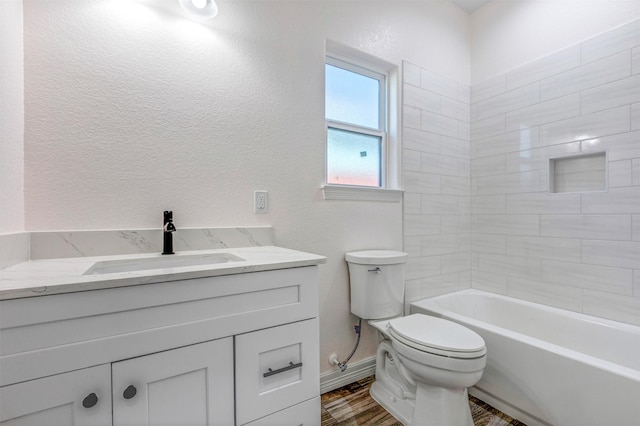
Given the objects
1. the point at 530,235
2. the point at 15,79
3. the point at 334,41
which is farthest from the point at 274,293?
the point at 530,235

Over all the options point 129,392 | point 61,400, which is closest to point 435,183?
point 129,392

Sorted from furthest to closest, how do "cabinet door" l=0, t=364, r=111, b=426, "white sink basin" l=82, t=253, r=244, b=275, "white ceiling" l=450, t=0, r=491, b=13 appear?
"white ceiling" l=450, t=0, r=491, b=13
"white sink basin" l=82, t=253, r=244, b=275
"cabinet door" l=0, t=364, r=111, b=426

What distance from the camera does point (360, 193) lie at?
191 centimetres

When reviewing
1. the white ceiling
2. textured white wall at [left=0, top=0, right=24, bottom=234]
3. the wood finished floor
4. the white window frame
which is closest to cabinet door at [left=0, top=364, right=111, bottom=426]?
textured white wall at [left=0, top=0, right=24, bottom=234]

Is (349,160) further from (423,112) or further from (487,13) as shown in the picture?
(487,13)

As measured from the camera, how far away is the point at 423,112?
2.19 metres

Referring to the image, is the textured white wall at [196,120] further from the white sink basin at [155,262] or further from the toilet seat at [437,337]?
the toilet seat at [437,337]

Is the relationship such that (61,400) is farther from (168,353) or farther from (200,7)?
(200,7)

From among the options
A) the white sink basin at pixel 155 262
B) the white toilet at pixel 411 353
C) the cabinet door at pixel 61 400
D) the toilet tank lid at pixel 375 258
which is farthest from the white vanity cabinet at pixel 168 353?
the toilet tank lid at pixel 375 258

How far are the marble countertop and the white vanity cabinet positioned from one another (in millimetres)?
22

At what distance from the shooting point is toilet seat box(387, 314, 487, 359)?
1.30m

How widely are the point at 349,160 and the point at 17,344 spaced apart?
1712mm

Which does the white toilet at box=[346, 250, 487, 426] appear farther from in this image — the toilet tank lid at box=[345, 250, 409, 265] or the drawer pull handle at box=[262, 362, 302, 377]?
the drawer pull handle at box=[262, 362, 302, 377]

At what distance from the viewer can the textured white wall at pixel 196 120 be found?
45.9 inches
